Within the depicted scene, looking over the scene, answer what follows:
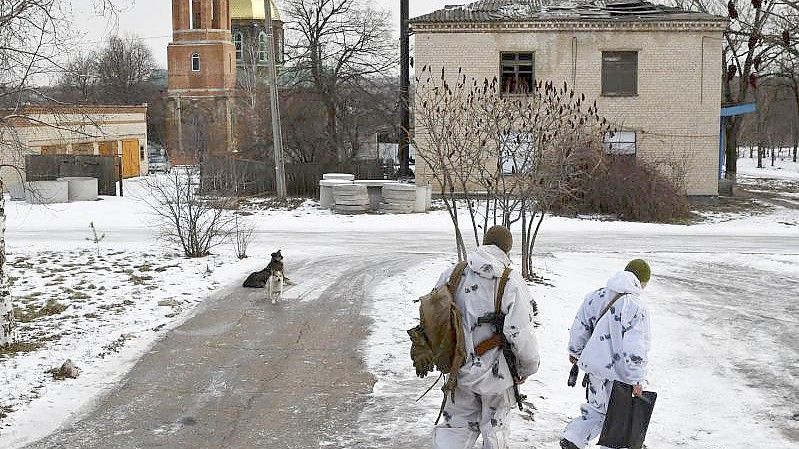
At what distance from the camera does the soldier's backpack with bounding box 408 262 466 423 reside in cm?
554

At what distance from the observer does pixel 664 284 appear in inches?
592

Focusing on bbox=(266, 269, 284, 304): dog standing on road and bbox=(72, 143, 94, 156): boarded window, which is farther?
bbox=(72, 143, 94, 156): boarded window

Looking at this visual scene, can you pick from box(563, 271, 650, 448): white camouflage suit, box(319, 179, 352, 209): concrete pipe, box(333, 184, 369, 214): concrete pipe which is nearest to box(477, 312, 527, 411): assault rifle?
box(563, 271, 650, 448): white camouflage suit

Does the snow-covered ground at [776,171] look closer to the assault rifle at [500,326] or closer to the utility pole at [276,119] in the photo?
the utility pole at [276,119]

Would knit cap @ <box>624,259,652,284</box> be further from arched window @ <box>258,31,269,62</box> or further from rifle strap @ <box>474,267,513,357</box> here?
arched window @ <box>258,31,269,62</box>

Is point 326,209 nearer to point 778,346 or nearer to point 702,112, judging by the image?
point 702,112

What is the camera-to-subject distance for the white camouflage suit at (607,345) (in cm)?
605

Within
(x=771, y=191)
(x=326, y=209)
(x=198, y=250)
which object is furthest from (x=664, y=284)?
(x=771, y=191)

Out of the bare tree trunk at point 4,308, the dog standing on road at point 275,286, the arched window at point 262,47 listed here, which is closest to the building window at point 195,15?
the arched window at point 262,47

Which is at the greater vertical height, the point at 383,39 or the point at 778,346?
the point at 383,39

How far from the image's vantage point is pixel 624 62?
99.5ft

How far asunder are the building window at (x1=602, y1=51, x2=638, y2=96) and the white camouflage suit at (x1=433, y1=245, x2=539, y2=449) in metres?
26.0

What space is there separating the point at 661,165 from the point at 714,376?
20934 mm

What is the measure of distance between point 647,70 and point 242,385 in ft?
81.0
